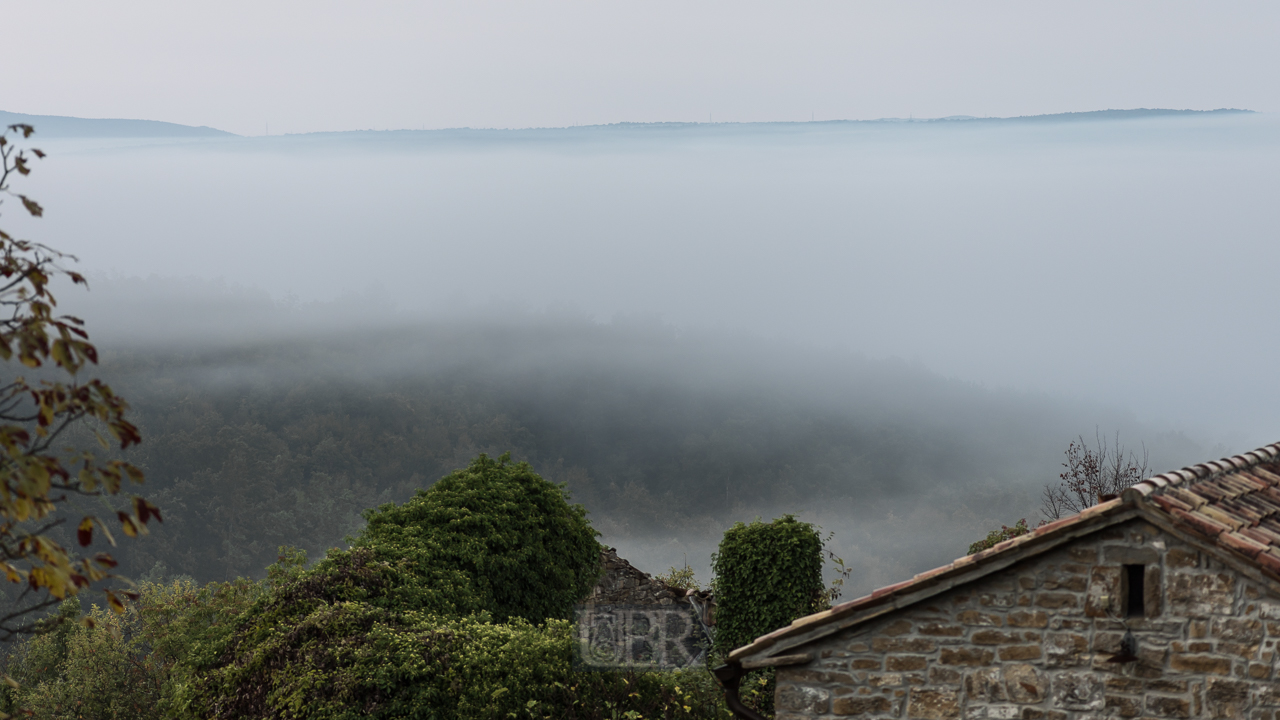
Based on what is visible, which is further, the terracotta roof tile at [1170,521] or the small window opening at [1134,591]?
the small window opening at [1134,591]

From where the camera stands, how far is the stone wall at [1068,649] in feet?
23.1

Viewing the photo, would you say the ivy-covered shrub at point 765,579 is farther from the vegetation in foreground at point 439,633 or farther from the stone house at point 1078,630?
the stone house at point 1078,630

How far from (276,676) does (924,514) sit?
155 meters

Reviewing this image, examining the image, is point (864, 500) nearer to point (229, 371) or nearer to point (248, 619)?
point (229, 371)

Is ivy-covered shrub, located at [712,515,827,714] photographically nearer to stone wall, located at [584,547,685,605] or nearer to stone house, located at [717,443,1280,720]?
stone wall, located at [584,547,685,605]

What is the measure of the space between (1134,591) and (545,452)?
147 meters

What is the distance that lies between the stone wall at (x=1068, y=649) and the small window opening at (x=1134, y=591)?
36 mm

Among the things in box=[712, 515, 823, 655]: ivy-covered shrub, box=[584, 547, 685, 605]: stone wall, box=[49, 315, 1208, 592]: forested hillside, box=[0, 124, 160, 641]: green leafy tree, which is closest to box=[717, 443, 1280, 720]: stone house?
box=[0, 124, 160, 641]: green leafy tree

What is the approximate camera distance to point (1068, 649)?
7312mm

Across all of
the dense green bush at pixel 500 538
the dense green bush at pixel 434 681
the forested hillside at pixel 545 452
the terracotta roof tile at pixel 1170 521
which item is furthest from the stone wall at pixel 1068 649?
the forested hillside at pixel 545 452

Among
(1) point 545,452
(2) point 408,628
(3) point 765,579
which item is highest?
(1) point 545,452

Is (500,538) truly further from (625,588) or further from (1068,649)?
(1068,649)

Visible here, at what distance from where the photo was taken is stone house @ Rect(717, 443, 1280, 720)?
7.02m

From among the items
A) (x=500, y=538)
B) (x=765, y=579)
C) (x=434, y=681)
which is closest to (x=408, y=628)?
(x=434, y=681)
